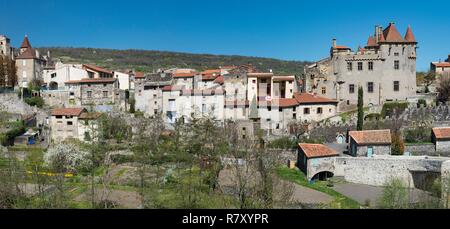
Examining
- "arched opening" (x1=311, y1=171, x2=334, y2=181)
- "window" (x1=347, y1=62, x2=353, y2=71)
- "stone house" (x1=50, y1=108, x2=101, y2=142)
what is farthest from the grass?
"stone house" (x1=50, y1=108, x2=101, y2=142)

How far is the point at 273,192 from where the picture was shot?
45.5ft

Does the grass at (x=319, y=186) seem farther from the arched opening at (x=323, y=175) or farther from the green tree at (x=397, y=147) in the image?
the green tree at (x=397, y=147)

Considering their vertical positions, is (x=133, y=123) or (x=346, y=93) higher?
(x=346, y=93)

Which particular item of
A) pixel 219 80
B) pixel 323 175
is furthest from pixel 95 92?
pixel 323 175

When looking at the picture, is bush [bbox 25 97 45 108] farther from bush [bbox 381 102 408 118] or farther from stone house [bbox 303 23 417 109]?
bush [bbox 381 102 408 118]

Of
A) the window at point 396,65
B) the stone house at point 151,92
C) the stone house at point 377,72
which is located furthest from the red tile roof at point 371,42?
the stone house at point 151,92

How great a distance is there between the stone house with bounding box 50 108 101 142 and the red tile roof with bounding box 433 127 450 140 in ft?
67.9

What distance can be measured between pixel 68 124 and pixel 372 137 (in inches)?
752

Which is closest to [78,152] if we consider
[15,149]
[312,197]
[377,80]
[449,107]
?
[15,149]

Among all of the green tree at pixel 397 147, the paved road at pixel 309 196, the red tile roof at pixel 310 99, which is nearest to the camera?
the paved road at pixel 309 196

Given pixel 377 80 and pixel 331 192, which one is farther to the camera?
pixel 377 80

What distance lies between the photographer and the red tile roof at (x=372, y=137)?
76.2 feet
